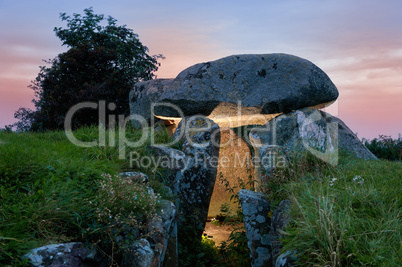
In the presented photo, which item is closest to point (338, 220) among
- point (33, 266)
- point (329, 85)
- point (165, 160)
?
point (33, 266)

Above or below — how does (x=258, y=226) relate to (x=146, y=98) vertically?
below

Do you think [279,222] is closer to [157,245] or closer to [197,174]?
[157,245]

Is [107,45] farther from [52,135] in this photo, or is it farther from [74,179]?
[74,179]

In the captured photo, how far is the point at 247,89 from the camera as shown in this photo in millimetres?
8602

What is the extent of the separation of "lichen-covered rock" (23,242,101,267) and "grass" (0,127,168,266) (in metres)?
0.10

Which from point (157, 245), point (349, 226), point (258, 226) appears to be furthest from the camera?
point (258, 226)

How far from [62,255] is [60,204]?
0.71m

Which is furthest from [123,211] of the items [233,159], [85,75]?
[85,75]

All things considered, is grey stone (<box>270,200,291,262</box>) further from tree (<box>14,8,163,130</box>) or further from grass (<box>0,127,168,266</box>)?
tree (<box>14,8,163,130</box>)

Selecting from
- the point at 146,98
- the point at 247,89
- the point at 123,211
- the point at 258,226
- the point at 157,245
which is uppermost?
the point at 247,89

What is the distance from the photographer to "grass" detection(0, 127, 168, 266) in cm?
350

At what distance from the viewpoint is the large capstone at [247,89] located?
849cm

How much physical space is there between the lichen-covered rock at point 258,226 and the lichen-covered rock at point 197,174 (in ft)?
Result: 4.20

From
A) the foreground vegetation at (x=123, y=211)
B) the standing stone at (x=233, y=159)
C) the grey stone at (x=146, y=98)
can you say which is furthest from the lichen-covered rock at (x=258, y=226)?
the grey stone at (x=146, y=98)
